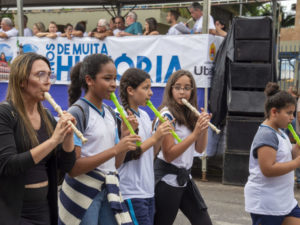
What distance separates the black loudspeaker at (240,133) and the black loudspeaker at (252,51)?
0.95 m

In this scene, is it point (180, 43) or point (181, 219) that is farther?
point (180, 43)

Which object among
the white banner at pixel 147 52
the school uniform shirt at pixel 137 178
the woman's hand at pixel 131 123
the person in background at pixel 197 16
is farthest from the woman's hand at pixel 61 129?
the person in background at pixel 197 16

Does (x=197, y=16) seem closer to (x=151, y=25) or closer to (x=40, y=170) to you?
(x=151, y=25)

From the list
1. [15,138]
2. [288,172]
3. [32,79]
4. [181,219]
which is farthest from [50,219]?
[181,219]

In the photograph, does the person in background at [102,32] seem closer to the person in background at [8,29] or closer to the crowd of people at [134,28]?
the crowd of people at [134,28]

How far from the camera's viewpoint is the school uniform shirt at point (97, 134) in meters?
2.67

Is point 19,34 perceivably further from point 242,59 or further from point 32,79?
point 32,79

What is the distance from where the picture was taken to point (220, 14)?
22.6m

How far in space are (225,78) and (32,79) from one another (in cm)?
554

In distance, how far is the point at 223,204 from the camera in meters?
6.18

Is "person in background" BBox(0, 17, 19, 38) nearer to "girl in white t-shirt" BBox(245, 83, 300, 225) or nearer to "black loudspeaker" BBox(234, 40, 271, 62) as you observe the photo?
"black loudspeaker" BBox(234, 40, 271, 62)

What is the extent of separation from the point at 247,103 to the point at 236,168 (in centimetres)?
104

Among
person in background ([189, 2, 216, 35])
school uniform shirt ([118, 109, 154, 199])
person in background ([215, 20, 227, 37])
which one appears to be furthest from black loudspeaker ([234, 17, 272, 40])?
school uniform shirt ([118, 109, 154, 199])

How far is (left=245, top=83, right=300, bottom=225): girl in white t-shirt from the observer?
3236 millimetres
